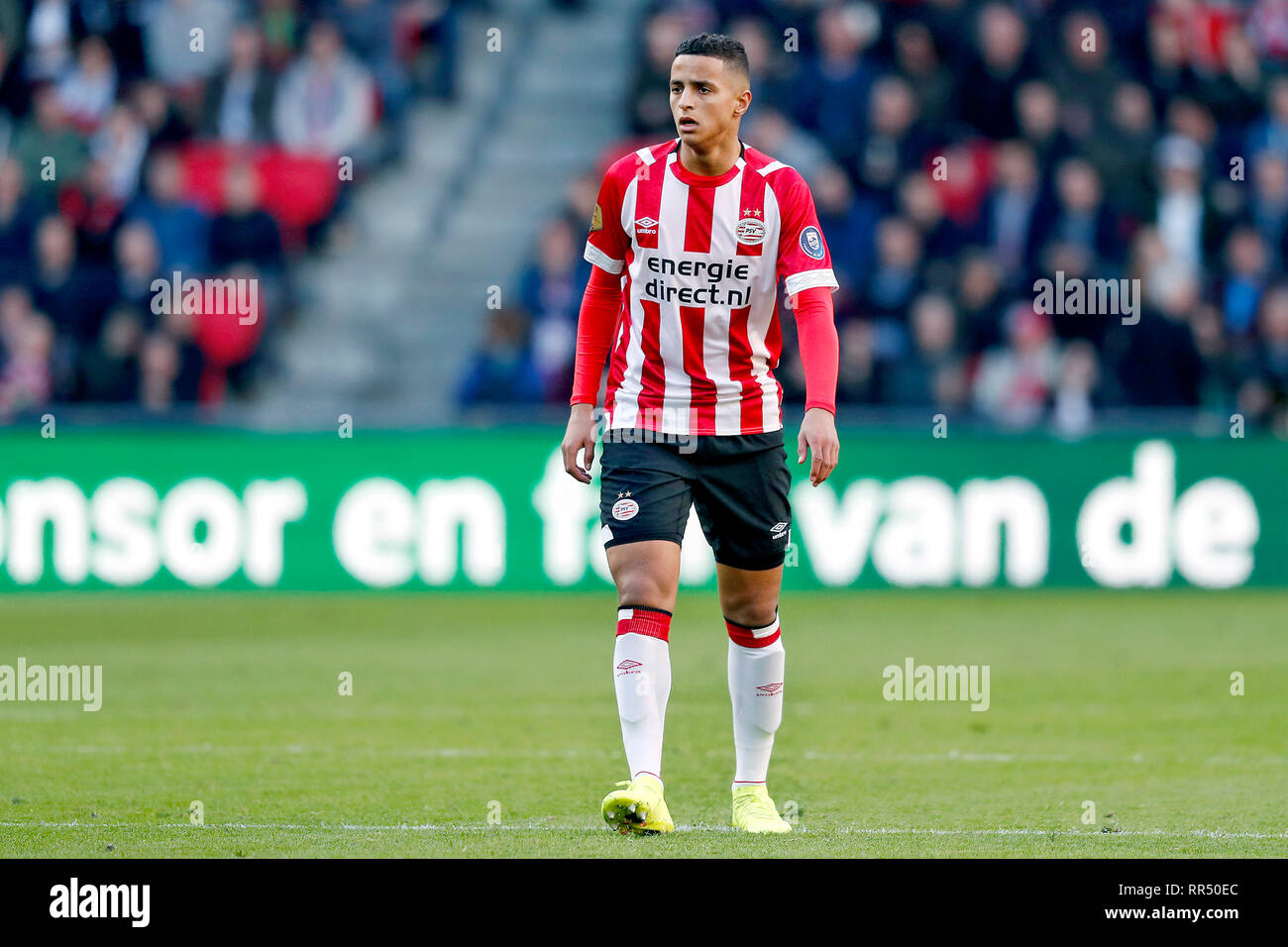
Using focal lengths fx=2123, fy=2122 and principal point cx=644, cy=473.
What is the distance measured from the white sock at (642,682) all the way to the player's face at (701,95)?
1529 millimetres

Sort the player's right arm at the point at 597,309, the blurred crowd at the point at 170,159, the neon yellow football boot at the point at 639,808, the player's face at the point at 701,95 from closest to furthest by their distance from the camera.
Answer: the neon yellow football boot at the point at 639,808 < the player's face at the point at 701,95 < the player's right arm at the point at 597,309 < the blurred crowd at the point at 170,159

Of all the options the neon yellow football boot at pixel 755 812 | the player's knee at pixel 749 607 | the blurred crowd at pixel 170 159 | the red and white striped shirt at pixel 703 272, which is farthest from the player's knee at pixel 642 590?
the blurred crowd at pixel 170 159

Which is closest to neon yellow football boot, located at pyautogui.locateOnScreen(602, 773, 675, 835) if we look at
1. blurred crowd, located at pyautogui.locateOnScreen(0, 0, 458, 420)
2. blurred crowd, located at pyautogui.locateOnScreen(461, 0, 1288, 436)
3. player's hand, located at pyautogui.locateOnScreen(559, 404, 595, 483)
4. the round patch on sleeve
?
player's hand, located at pyautogui.locateOnScreen(559, 404, 595, 483)

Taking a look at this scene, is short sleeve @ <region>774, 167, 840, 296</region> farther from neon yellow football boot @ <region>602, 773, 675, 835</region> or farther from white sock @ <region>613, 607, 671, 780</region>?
neon yellow football boot @ <region>602, 773, 675, 835</region>

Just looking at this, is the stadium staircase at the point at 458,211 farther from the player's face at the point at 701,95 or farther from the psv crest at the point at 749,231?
the player's face at the point at 701,95

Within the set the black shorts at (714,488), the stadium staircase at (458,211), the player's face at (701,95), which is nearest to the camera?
the player's face at (701,95)

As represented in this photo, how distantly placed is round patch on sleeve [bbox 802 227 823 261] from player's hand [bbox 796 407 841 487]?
1.83 feet

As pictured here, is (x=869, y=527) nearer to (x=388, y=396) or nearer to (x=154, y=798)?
(x=388, y=396)

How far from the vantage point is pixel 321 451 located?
50.6ft

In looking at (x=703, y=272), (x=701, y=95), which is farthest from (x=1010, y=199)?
(x=701, y=95)

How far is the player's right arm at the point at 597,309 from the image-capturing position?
6887 mm
